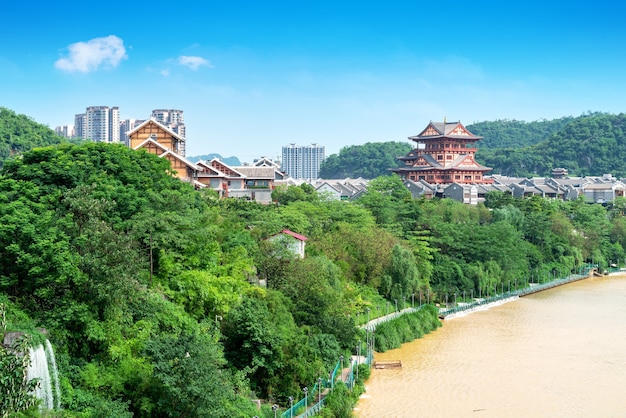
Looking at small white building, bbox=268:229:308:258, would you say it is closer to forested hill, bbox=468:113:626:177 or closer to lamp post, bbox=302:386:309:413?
lamp post, bbox=302:386:309:413

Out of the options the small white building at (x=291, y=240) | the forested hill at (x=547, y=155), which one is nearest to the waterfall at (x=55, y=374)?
the small white building at (x=291, y=240)

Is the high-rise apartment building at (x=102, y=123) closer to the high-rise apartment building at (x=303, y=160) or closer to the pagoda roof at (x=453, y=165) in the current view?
the pagoda roof at (x=453, y=165)

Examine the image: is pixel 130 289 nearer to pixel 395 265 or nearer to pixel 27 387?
pixel 27 387

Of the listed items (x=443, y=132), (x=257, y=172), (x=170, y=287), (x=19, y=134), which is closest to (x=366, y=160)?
(x=443, y=132)

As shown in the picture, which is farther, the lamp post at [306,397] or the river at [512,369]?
the river at [512,369]

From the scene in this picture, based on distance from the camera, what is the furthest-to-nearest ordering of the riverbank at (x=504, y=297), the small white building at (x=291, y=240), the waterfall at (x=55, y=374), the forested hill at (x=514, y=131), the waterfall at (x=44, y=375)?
1. the forested hill at (x=514, y=131)
2. the riverbank at (x=504, y=297)
3. the small white building at (x=291, y=240)
4. the waterfall at (x=55, y=374)
5. the waterfall at (x=44, y=375)

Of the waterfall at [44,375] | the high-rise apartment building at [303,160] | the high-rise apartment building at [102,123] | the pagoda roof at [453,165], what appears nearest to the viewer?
the waterfall at [44,375]

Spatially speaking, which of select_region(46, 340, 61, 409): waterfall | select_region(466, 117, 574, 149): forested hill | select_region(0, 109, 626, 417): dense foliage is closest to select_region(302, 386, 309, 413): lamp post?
select_region(0, 109, 626, 417): dense foliage

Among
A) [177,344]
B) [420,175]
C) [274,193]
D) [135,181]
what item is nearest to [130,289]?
[177,344]

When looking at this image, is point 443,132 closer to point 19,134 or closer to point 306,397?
point 19,134
